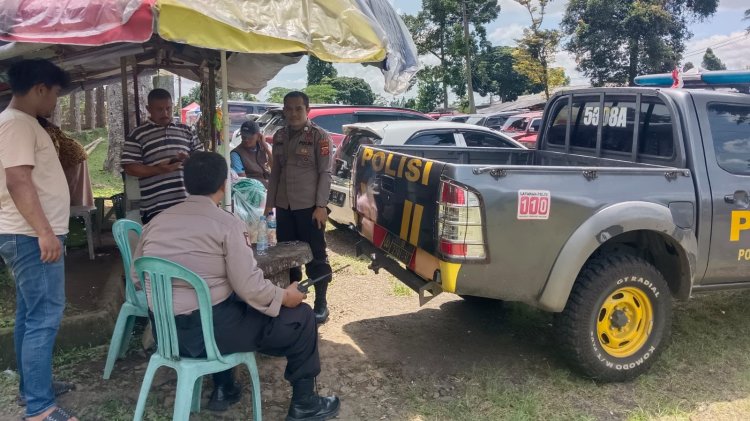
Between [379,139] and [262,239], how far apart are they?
8.54 feet

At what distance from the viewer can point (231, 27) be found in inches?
108

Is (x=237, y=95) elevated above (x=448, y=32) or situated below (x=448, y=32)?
below

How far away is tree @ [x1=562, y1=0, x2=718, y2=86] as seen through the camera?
94.2 feet

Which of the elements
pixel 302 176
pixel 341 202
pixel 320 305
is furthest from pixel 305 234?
pixel 341 202

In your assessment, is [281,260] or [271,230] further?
[271,230]

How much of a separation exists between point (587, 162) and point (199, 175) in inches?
124

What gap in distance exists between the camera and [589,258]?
356 cm

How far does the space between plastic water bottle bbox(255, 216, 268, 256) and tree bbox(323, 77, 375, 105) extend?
3728 centimetres

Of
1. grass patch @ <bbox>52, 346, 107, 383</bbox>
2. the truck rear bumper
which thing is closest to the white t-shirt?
grass patch @ <bbox>52, 346, 107, 383</bbox>

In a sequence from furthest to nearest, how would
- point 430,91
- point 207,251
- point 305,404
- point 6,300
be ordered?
1. point 430,91
2. point 6,300
3. point 305,404
4. point 207,251

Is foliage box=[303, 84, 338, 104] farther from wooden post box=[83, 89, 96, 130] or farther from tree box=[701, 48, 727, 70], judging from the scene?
tree box=[701, 48, 727, 70]

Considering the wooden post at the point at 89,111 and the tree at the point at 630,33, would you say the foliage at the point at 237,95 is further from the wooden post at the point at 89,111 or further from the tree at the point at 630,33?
the tree at the point at 630,33

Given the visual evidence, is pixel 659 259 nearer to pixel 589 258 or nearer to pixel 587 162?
pixel 589 258

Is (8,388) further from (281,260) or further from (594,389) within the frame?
(594,389)
